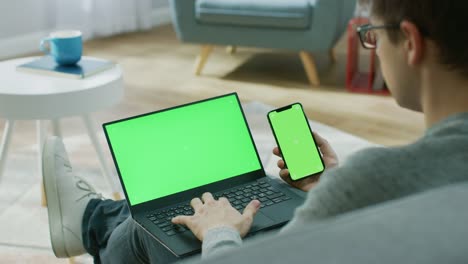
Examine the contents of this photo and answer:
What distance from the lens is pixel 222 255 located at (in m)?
0.49

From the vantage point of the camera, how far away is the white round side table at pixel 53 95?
1.94 meters

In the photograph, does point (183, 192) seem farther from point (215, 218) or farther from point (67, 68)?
point (67, 68)

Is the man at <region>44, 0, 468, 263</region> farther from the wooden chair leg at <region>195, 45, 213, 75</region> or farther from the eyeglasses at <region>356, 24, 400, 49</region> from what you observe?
the wooden chair leg at <region>195, 45, 213, 75</region>

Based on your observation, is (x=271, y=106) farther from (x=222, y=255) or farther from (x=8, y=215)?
(x=222, y=255)

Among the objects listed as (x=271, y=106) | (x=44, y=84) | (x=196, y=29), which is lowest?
(x=271, y=106)

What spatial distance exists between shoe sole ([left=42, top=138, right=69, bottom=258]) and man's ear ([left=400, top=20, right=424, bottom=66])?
102 cm

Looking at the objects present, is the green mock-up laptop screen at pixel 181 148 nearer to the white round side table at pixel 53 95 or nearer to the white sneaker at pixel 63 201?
the white sneaker at pixel 63 201

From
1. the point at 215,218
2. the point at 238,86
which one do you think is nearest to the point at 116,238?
the point at 215,218

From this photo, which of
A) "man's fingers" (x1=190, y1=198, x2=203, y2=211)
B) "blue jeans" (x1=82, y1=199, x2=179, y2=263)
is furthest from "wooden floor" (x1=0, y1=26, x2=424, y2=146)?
"man's fingers" (x1=190, y1=198, x2=203, y2=211)

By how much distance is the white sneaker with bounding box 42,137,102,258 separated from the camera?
1657 mm

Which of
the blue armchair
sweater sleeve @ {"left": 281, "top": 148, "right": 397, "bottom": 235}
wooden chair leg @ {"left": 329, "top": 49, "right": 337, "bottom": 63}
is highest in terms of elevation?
sweater sleeve @ {"left": 281, "top": 148, "right": 397, "bottom": 235}

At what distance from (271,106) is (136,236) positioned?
1865 millimetres

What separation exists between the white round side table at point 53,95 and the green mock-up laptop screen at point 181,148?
1.75ft

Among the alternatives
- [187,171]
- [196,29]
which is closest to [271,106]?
[196,29]
